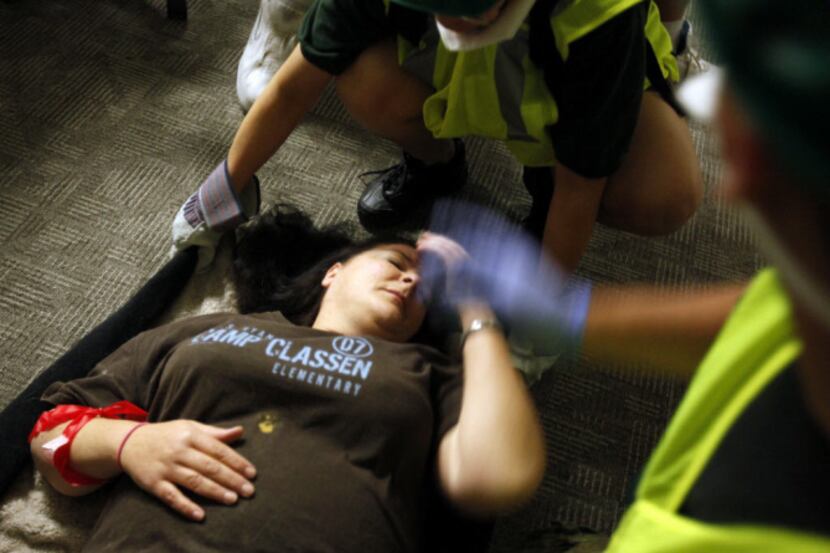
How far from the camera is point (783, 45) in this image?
31 cm

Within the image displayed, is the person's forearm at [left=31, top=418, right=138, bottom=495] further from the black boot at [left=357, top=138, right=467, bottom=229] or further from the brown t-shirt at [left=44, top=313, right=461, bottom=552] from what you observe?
the black boot at [left=357, top=138, right=467, bottom=229]

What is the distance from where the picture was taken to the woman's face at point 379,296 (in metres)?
1.14

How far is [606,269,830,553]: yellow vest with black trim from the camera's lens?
1.77 ft

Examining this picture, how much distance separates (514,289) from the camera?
1171 mm

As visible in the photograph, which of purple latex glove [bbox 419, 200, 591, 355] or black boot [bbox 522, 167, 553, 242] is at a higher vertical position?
purple latex glove [bbox 419, 200, 591, 355]

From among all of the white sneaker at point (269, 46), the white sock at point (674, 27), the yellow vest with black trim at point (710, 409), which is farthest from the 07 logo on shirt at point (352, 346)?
the white sock at point (674, 27)

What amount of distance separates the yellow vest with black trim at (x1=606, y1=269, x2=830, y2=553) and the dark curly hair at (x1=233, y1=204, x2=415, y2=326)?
0.73 meters

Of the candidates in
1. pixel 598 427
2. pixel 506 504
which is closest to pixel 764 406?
pixel 506 504

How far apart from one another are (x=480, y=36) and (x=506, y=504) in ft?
2.02

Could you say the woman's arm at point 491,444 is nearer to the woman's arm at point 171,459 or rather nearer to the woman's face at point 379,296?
the woman's face at point 379,296

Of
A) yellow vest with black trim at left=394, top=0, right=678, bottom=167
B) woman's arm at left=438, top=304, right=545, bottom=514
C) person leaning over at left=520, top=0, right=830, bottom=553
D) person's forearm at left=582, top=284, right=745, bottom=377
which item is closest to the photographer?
person leaning over at left=520, top=0, right=830, bottom=553

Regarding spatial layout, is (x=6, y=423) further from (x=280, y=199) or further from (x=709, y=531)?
(x=709, y=531)

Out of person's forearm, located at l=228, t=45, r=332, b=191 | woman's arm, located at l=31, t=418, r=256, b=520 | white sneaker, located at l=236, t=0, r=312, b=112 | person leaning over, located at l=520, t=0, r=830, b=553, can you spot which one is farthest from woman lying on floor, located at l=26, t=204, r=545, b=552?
white sneaker, located at l=236, t=0, r=312, b=112

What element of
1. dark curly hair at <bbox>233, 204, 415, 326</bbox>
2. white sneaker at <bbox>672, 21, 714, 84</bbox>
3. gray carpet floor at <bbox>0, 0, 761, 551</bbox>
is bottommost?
gray carpet floor at <bbox>0, 0, 761, 551</bbox>
